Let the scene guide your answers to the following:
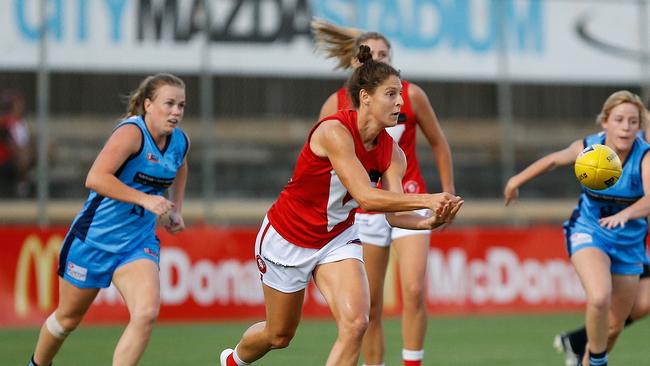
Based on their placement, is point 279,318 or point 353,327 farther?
point 279,318

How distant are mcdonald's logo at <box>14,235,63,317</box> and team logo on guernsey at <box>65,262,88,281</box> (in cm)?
612

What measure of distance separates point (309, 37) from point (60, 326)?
30.0 ft

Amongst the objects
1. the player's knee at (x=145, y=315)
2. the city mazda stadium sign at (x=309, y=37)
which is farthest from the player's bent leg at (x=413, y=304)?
the city mazda stadium sign at (x=309, y=37)

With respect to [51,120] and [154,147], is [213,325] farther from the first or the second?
[154,147]

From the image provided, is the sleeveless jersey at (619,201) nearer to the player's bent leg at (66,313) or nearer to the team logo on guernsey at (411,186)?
the team logo on guernsey at (411,186)

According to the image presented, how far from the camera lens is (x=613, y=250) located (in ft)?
25.6

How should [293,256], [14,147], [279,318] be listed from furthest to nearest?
[14,147]
[279,318]
[293,256]

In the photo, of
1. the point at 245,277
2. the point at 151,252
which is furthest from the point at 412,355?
the point at 245,277

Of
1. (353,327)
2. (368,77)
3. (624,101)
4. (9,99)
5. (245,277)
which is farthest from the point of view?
(9,99)

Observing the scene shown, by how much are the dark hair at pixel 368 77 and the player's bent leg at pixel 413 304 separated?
1702mm

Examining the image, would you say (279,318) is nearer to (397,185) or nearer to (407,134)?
(397,185)

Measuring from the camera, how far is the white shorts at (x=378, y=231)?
7.84 meters

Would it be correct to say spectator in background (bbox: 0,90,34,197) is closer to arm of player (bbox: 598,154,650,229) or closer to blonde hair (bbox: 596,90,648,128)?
blonde hair (bbox: 596,90,648,128)

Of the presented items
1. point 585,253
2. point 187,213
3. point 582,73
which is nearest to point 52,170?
point 187,213
